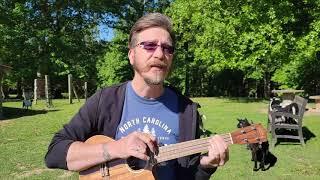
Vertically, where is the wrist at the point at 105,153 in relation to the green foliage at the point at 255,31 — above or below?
below

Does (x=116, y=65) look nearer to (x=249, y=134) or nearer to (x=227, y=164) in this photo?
(x=227, y=164)

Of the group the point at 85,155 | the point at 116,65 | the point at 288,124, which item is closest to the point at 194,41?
the point at 116,65

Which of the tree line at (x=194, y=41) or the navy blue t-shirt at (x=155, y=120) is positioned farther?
the tree line at (x=194, y=41)

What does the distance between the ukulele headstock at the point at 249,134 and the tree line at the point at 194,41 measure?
774 inches

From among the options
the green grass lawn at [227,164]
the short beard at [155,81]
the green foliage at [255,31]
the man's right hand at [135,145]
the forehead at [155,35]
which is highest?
the green foliage at [255,31]

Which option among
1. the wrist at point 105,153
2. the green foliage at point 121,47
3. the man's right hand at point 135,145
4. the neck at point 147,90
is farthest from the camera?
the green foliage at point 121,47

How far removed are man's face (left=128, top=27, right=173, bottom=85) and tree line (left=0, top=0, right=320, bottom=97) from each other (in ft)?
65.3

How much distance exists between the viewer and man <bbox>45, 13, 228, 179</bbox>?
288cm

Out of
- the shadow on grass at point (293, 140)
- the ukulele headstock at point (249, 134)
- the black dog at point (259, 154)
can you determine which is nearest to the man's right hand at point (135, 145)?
the ukulele headstock at point (249, 134)

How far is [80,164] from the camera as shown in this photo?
280cm

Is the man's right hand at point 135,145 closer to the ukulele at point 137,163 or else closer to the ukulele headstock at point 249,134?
the ukulele at point 137,163

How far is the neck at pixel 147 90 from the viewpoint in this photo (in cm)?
298

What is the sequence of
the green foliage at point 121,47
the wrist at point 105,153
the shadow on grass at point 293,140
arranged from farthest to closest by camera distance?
1. the green foliage at point 121,47
2. the shadow on grass at point 293,140
3. the wrist at point 105,153

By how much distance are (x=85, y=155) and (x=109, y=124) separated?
10.6 inches
